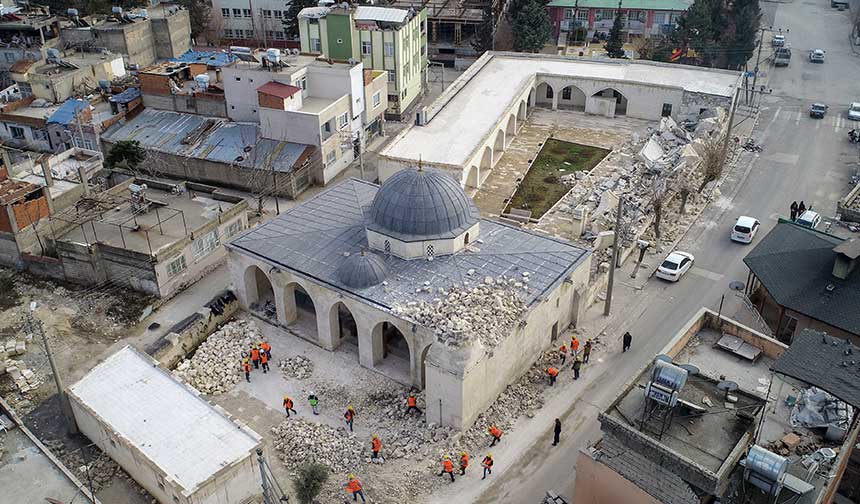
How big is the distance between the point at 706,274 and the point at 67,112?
1912 inches

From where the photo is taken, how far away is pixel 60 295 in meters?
42.9

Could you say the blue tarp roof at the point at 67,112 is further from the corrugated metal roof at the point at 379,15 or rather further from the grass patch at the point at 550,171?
the grass patch at the point at 550,171

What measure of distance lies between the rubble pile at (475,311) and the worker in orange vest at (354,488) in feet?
22.2

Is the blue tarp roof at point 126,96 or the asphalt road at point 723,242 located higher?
the blue tarp roof at point 126,96

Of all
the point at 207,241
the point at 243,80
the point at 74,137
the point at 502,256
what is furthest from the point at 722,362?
the point at 74,137

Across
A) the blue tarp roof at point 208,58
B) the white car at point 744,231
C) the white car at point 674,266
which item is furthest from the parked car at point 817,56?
the blue tarp roof at point 208,58

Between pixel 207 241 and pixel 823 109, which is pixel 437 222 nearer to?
pixel 207 241

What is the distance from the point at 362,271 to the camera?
117 ft

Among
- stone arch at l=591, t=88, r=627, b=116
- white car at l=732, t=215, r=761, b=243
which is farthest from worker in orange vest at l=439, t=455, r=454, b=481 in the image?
stone arch at l=591, t=88, r=627, b=116

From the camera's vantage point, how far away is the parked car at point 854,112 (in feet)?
211

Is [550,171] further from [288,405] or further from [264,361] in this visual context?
[288,405]

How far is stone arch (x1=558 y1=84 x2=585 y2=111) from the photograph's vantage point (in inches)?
2719

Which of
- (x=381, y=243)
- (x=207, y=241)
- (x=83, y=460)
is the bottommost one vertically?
(x=83, y=460)

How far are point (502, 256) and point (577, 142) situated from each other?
27.7m
